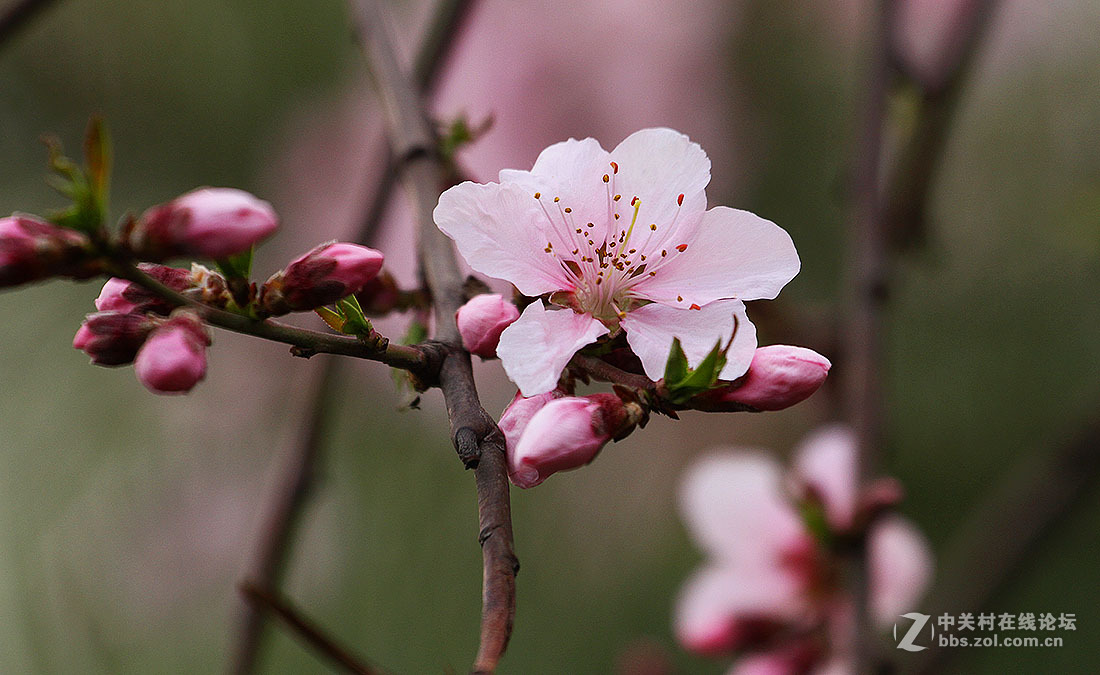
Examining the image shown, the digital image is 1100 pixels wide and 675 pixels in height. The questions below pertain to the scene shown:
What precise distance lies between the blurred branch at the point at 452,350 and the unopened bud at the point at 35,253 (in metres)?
0.23

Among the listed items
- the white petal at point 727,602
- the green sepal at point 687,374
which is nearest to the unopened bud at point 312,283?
the green sepal at point 687,374

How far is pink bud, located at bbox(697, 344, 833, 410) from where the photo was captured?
0.68m

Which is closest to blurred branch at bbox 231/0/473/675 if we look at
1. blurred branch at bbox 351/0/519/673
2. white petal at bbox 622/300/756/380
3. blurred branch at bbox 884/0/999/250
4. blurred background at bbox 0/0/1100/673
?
blurred branch at bbox 351/0/519/673

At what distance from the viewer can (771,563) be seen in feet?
5.13

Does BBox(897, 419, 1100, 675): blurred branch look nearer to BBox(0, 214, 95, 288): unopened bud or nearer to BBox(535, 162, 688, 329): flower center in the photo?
BBox(535, 162, 688, 329): flower center

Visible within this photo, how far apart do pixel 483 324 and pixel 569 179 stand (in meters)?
0.15

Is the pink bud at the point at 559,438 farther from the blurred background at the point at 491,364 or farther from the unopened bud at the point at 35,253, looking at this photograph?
the blurred background at the point at 491,364

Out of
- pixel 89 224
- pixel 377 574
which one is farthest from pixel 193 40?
pixel 89 224

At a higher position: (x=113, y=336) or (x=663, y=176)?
(x=663, y=176)

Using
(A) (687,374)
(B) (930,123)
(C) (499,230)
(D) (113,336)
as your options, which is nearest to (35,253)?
(D) (113,336)

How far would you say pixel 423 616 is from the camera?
2068mm

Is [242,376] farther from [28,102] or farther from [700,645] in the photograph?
[700,645]

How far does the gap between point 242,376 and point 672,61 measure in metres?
1.35

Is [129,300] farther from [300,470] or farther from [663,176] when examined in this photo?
[300,470]
